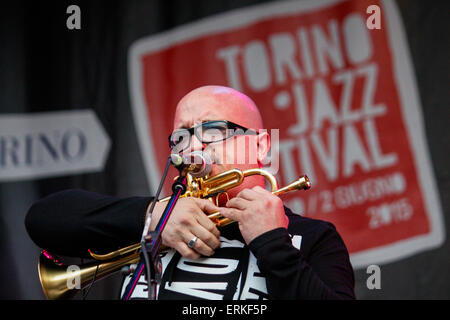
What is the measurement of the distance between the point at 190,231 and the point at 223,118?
0.52 m

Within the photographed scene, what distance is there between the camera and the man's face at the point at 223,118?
1965mm

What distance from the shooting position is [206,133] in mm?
1974

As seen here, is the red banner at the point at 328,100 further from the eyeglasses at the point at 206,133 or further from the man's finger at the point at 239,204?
the man's finger at the point at 239,204

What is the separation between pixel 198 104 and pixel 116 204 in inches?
20.5

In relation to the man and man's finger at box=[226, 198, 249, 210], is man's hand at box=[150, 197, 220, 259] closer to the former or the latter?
the man

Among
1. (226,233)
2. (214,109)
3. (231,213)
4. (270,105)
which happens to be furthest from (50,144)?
(231,213)

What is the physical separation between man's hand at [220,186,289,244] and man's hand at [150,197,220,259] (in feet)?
0.29

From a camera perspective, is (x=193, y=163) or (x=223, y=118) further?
(x=223, y=118)

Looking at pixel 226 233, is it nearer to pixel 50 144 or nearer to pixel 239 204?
pixel 239 204

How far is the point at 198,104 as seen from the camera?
6.73 ft

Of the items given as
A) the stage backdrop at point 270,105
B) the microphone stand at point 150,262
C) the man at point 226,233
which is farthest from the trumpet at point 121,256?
the stage backdrop at point 270,105

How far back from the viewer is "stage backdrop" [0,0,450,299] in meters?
3.22
